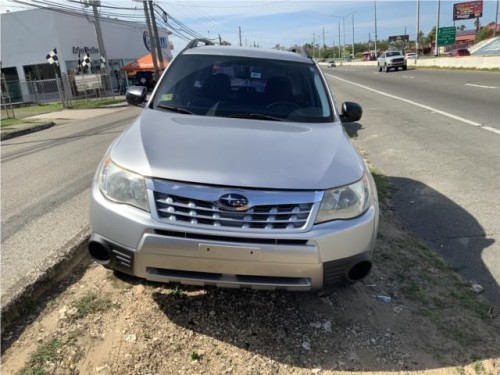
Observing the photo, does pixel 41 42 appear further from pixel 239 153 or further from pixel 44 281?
pixel 239 153

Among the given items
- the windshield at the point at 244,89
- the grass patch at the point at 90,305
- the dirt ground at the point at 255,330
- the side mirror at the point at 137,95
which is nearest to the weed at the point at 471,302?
the dirt ground at the point at 255,330

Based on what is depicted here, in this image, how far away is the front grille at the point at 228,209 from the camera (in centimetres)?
272

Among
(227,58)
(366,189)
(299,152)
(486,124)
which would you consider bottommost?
(486,124)

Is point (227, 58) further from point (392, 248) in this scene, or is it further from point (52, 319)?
point (52, 319)

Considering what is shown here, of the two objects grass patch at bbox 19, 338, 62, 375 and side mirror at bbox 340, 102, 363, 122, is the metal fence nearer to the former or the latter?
side mirror at bbox 340, 102, 363, 122

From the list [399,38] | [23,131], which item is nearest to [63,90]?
[23,131]

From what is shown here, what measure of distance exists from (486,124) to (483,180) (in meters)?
4.95

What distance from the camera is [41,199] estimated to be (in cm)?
629

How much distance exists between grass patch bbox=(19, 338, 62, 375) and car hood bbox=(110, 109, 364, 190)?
1175mm

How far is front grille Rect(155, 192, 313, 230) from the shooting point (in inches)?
107

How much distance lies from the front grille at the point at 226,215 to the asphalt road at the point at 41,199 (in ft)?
4.73

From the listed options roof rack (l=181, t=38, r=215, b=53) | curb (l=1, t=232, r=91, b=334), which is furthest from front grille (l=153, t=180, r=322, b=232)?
roof rack (l=181, t=38, r=215, b=53)

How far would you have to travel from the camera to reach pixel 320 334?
307cm

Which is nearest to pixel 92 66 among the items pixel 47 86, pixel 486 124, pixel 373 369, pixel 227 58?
pixel 47 86
